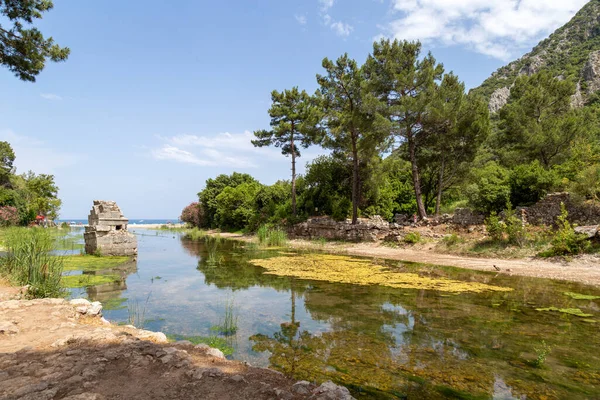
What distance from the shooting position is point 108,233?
644 inches

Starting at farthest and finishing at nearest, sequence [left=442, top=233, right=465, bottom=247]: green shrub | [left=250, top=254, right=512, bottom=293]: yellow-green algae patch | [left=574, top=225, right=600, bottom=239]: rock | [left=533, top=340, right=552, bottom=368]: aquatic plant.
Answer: [left=442, top=233, right=465, bottom=247]: green shrub < [left=574, top=225, right=600, bottom=239]: rock < [left=250, top=254, right=512, bottom=293]: yellow-green algae patch < [left=533, top=340, right=552, bottom=368]: aquatic plant

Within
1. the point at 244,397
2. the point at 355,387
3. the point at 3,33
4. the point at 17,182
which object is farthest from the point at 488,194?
the point at 17,182

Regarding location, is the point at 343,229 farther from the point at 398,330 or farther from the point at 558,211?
the point at 398,330

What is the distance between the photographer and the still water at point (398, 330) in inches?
171

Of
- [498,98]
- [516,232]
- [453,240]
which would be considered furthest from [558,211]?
[498,98]

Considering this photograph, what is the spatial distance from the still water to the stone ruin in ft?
19.2

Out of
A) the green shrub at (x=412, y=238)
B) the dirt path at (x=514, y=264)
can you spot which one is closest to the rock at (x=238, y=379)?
the dirt path at (x=514, y=264)

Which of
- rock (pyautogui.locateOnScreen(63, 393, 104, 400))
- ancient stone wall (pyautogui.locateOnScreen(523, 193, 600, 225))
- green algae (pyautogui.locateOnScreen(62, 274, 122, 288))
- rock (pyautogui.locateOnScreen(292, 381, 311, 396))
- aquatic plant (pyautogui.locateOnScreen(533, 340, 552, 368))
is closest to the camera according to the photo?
rock (pyautogui.locateOnScreen(63, 393, 104, 400))

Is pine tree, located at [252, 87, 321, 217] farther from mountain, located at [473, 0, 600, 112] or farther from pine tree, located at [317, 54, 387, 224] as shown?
mountain, located at [473, 0, 600, 112]

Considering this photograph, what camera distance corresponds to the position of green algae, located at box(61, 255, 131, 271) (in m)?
12.6

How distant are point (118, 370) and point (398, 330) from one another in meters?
4.86

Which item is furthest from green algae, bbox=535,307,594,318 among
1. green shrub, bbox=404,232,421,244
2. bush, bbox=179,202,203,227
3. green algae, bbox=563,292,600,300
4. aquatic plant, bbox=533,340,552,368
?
bush, bbox=179,202,203,227

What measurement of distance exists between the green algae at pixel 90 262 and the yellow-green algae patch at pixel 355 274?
600 centimetres

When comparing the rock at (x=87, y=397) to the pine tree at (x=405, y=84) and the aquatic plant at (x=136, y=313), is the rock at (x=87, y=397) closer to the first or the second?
the aquatic plant at (x=136, y=313)
